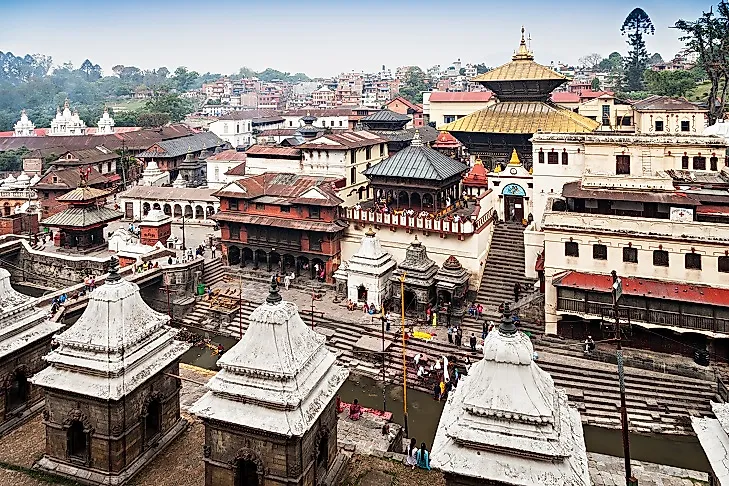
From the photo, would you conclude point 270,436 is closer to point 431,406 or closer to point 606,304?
point 431,406

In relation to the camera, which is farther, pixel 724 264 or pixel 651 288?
pixel 651 288

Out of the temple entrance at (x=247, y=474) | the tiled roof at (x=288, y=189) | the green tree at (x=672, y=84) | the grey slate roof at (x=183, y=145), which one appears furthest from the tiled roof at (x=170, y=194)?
the green tree at (x=672, y=84)

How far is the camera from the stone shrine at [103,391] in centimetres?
1280

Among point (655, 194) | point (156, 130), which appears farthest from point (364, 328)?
point (156, 130)

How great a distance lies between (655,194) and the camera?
26.1m

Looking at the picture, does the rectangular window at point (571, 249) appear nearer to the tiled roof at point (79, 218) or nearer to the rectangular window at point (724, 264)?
the rectangular window at point (724, 264)

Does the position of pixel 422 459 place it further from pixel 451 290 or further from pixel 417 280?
pixel 417 280

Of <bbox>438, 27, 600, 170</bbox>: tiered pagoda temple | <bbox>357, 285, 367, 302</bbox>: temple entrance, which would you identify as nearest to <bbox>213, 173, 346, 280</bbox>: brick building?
<bbox>357, 285, 367, 302</bbox>: temple entrance

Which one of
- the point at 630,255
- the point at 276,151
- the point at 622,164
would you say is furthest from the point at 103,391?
the point at 276,151

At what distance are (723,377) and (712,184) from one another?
9706 millimetres

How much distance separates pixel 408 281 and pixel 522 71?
18.5 metres

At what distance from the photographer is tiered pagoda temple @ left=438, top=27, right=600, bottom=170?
36.0 m

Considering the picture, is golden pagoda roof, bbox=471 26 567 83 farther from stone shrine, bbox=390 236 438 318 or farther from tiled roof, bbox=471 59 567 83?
stone shrine, bbox=390 236 438 318

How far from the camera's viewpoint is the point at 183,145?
60250 millimetres
